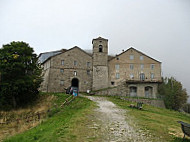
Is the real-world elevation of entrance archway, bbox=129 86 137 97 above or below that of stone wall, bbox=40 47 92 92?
below

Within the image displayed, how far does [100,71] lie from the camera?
3281cm

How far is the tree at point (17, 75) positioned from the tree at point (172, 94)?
23.7 m

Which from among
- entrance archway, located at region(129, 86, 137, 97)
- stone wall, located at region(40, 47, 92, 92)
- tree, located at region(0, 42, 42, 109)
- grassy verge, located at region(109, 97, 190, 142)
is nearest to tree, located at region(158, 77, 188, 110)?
entrance archway, located at region(129, 86, 137, 97)

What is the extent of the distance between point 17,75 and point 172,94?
27370 millimetres

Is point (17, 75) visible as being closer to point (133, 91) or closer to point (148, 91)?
point (133, 91)

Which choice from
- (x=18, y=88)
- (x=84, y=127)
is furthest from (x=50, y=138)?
(x=18, y=88)

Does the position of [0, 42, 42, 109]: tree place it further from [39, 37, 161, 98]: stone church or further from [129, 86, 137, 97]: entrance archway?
[129, 86, 137, 97]: entrance archway

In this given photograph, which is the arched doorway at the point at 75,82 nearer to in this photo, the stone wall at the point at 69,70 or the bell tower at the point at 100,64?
the stone wall at the point at 69,70

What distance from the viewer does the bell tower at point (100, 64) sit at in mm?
32312

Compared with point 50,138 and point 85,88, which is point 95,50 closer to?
point 85,88

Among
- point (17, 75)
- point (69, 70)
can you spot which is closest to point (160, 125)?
point (17, 75)

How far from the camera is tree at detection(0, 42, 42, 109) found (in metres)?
21.0

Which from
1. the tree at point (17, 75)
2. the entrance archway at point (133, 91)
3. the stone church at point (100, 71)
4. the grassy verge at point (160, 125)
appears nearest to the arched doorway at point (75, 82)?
the stone church at point (100, 71)

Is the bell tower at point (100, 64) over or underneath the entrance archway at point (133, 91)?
over
